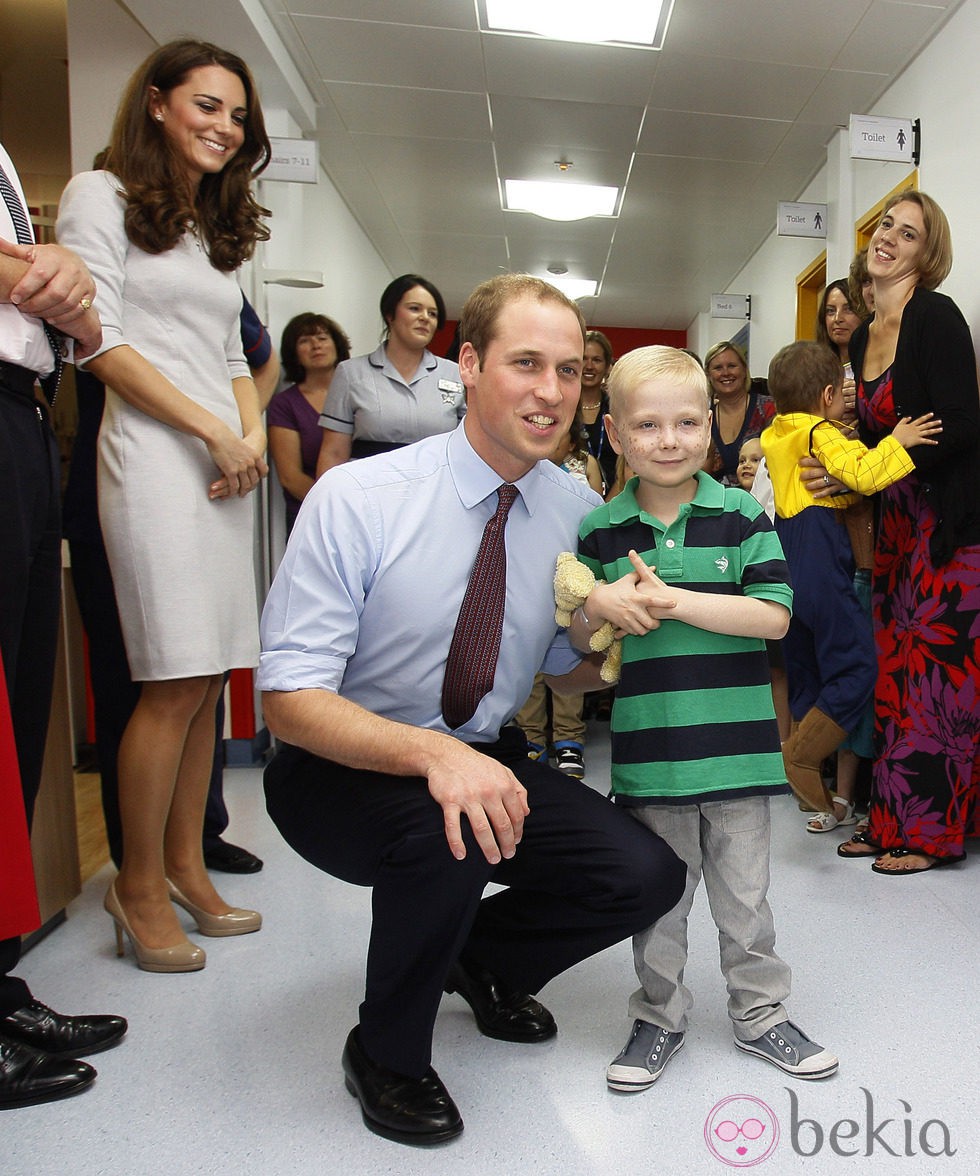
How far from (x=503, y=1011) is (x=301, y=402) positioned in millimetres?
2617

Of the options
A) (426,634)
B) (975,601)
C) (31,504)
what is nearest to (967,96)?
(975,601)

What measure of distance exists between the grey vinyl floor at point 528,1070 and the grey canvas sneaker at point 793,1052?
0.06 feet

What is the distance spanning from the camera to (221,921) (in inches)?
72.2

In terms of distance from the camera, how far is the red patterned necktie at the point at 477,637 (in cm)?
133

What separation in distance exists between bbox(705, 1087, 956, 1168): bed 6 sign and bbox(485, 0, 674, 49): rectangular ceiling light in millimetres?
3610

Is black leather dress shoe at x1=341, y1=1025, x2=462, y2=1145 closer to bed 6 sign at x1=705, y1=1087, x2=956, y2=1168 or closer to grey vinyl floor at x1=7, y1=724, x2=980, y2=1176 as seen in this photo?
grey vinyl floor at x1=7, y1=724, x2=980, y2=1176

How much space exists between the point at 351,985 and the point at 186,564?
811mm

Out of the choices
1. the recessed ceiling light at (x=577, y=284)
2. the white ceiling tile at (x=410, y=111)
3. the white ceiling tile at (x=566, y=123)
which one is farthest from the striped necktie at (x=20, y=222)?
the recessed ceiling light at (x=577, y=284)

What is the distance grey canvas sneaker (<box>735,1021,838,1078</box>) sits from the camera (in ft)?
4.38

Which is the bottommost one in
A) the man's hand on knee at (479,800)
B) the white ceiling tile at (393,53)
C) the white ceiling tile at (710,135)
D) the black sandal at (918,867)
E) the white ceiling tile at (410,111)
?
the black sandal at (918,867)

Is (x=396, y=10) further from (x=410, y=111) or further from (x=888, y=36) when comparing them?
(x=888, y=36)

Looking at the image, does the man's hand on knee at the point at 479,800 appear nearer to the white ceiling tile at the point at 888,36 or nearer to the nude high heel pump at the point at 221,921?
the nude high heel pump at the point at 221,921

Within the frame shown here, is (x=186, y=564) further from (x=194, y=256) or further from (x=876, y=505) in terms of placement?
(x=876, y=505)

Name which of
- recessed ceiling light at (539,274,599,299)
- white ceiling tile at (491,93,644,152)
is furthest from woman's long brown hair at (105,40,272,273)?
recessed ceiling light at (539,274,599,299)
